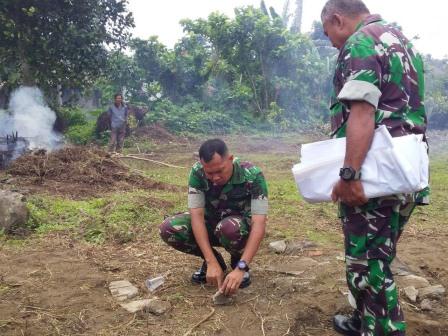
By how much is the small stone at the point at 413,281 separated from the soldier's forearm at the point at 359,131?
1.67 m

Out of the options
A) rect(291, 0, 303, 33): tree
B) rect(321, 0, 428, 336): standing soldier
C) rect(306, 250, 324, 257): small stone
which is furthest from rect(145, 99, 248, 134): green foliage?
rect(321, 0, 428, 336): standing soldier

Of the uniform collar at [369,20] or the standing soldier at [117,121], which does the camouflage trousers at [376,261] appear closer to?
the uniform collar at [369,20]

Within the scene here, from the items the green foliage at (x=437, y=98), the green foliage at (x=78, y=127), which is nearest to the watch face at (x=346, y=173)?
the green foliage at (x=78, y=127)

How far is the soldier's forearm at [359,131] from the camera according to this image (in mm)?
1964

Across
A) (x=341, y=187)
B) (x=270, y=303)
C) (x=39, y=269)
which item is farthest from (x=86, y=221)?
(x=341, y=187)

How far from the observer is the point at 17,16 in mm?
10031

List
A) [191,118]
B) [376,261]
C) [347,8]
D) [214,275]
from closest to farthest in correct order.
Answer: [376,261] → [347,8] → [214,275] → [191,118]

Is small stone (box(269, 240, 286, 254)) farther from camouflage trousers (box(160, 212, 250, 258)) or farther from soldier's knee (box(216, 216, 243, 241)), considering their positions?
soldier's knee (box(216, 216, 243, 241))

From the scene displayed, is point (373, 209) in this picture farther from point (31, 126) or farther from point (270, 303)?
point (31, 126)

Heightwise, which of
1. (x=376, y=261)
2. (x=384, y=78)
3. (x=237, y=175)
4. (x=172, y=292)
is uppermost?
(x=384, y=78)

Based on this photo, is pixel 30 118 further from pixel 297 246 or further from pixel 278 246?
pixel 297 246

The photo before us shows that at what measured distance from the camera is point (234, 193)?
10.2 ft

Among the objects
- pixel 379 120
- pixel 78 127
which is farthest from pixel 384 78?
pixel 78 127

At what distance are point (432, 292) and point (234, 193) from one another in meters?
1.52
